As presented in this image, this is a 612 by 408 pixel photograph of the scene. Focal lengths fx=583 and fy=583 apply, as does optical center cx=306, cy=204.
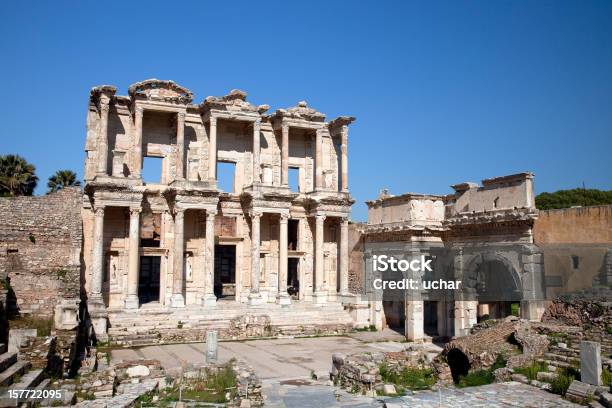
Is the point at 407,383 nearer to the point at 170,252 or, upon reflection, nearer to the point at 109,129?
the point at 170,252

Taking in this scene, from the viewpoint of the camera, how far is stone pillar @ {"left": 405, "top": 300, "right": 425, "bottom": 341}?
2519 centimetres

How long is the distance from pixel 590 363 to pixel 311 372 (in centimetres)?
782

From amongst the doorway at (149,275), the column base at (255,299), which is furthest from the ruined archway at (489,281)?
the doorway at (149,275)

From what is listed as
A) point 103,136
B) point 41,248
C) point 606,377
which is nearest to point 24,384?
point 41,248

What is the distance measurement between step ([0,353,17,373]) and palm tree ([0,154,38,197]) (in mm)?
23381

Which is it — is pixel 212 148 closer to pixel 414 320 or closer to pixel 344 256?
pixel 344 256

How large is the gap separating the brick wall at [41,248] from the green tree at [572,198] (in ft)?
124

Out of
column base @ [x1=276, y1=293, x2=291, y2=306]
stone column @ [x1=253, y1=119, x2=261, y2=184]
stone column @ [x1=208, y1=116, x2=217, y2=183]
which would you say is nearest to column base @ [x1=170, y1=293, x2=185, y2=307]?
column base @ [x1=276, y1=293, x2=291, y2=306]

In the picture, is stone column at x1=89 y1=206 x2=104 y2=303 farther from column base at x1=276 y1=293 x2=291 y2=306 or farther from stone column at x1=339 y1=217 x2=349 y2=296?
stone column at x1=339 y1=217 x2=349 y2=296

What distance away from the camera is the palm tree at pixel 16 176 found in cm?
3519

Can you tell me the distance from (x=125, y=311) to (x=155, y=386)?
11796 mm

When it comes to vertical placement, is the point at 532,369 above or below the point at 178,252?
below

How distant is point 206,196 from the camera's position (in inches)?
1096

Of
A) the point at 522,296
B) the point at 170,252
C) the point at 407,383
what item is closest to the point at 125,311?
the point at 170,252
